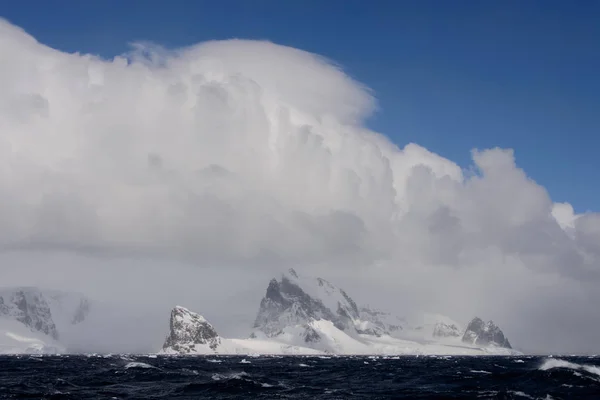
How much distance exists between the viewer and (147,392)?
295 feet

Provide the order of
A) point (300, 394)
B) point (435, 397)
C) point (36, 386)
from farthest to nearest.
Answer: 1. point (36, 386)
2. point (300, 394)
3. point (435, 397)

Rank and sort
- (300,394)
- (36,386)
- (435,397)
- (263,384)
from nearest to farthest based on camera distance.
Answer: (435,397), (300,394), (36,386), (263,384)

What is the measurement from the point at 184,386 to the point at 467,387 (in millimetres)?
43963

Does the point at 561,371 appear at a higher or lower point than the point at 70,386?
higher

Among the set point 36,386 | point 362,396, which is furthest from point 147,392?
point 362,396

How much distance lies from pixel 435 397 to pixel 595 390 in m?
22.8

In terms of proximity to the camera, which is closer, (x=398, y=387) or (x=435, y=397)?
A: (x=435, y=397)

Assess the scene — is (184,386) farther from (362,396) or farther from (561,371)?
(561,371)

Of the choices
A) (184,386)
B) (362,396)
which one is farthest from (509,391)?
(184,386)

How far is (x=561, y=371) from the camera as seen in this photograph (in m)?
105

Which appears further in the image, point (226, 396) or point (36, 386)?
point (36, 386)

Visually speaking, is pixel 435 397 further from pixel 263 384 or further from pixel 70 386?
pixel 70 386

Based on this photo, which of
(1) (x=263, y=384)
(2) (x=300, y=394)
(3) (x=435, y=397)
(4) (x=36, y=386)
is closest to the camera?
(3) (x=435, y=397)

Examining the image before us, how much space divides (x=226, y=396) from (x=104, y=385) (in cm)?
2825
